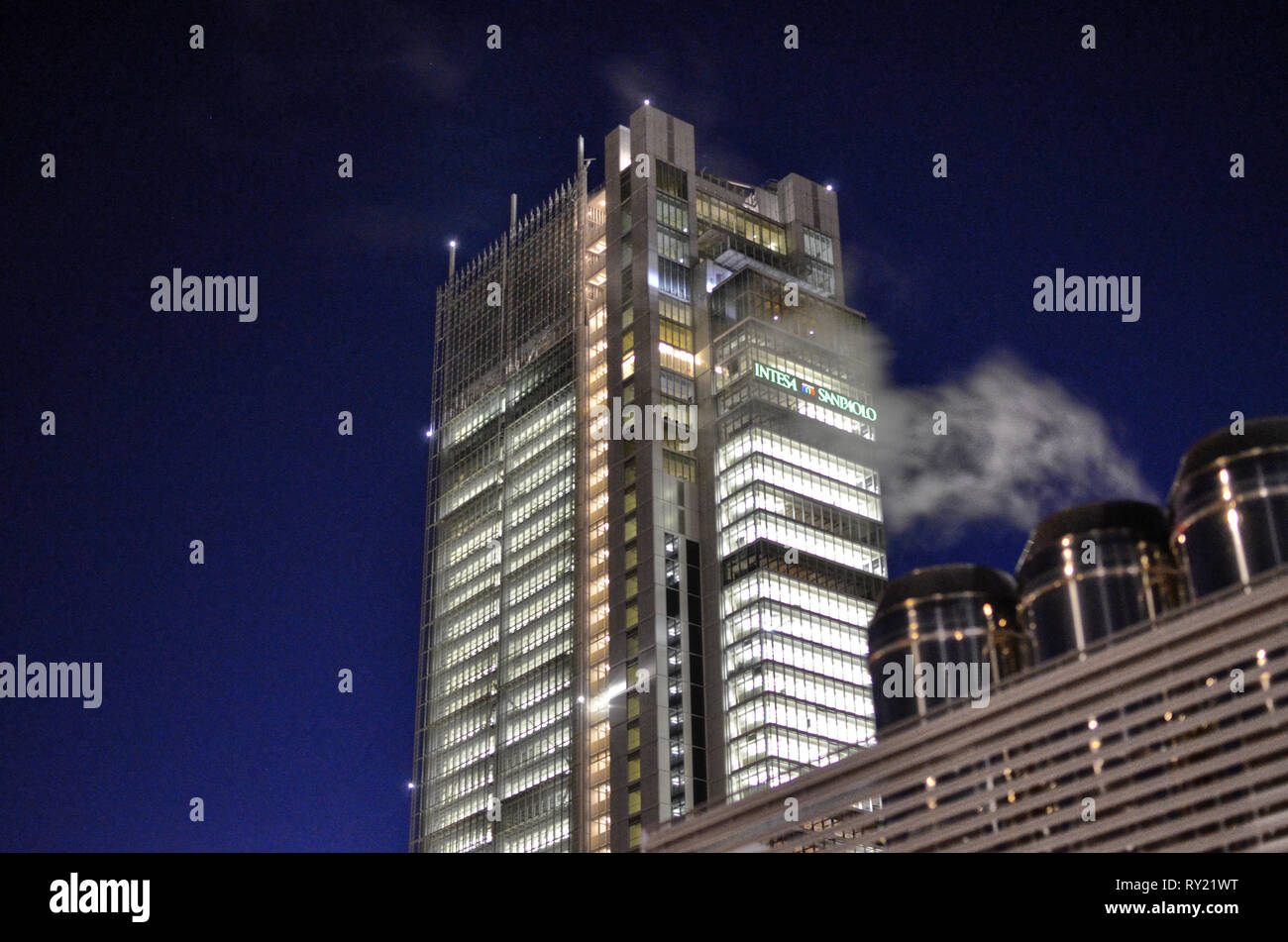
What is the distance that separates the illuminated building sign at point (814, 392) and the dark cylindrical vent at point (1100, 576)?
242 ft

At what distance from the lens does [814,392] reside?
168 metres

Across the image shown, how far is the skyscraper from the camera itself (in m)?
151

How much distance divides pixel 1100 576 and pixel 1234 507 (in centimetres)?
837

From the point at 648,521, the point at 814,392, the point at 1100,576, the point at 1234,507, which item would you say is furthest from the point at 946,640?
the point at 814,392

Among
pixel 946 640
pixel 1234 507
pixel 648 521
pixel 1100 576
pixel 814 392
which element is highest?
pixel 814 392

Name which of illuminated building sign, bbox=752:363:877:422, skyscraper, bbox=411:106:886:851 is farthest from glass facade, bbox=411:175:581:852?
illuminated building sign, bbox=752:363:877:422

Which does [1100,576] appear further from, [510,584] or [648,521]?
[510,584]

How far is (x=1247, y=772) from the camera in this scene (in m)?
72.4

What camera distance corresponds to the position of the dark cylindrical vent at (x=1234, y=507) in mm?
84750

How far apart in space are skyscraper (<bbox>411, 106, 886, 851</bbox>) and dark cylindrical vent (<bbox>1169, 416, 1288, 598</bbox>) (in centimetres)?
5969

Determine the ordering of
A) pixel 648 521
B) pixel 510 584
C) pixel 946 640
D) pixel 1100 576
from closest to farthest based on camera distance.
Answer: pixel 1100 576
pixel 946 640
pixel 648 521
pixel 510 584
